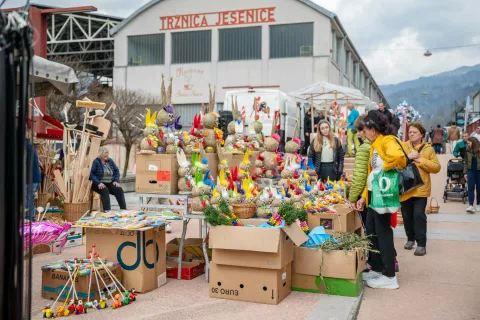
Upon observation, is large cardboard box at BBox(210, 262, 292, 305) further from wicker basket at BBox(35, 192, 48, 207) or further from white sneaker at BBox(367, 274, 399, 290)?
wicker basket at BBox(35, 192, 48, 207)

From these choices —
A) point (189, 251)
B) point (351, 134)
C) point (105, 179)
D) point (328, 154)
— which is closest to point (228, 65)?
point (351, 134)

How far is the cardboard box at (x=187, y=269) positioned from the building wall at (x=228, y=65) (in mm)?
22245

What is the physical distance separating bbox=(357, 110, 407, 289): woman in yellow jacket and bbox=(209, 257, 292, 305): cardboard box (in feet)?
3.82

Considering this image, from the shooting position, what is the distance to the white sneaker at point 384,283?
217 inches

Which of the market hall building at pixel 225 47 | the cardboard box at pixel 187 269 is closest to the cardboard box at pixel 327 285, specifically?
the cardboard box at pixel 187 269

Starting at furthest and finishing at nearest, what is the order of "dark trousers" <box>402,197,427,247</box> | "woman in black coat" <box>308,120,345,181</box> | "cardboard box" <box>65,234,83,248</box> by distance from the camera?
"woman in black coat" <box>308,120,345,181</box> < "cardboard box" <box>65,234,83,248</box> < "dark trousers" <box>402,197,427,247</box>

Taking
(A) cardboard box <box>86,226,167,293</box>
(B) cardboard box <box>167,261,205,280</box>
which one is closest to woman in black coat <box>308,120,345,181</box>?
(B) cardboard box <box>167,261,205,280</box>

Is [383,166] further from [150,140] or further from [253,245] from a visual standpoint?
[150,140]

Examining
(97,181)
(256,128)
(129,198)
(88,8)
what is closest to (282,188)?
(256,128)

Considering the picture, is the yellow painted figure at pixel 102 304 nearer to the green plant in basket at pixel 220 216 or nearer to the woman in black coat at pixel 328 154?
the green plant in basket at pixel 220 216

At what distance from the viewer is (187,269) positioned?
5.81 m

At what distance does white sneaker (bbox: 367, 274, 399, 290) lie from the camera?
5523mm

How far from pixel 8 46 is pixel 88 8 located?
29.2ft

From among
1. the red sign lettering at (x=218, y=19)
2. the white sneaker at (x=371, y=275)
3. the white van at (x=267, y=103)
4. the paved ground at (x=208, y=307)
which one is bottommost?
the paved ground at (x=208, y=307)
